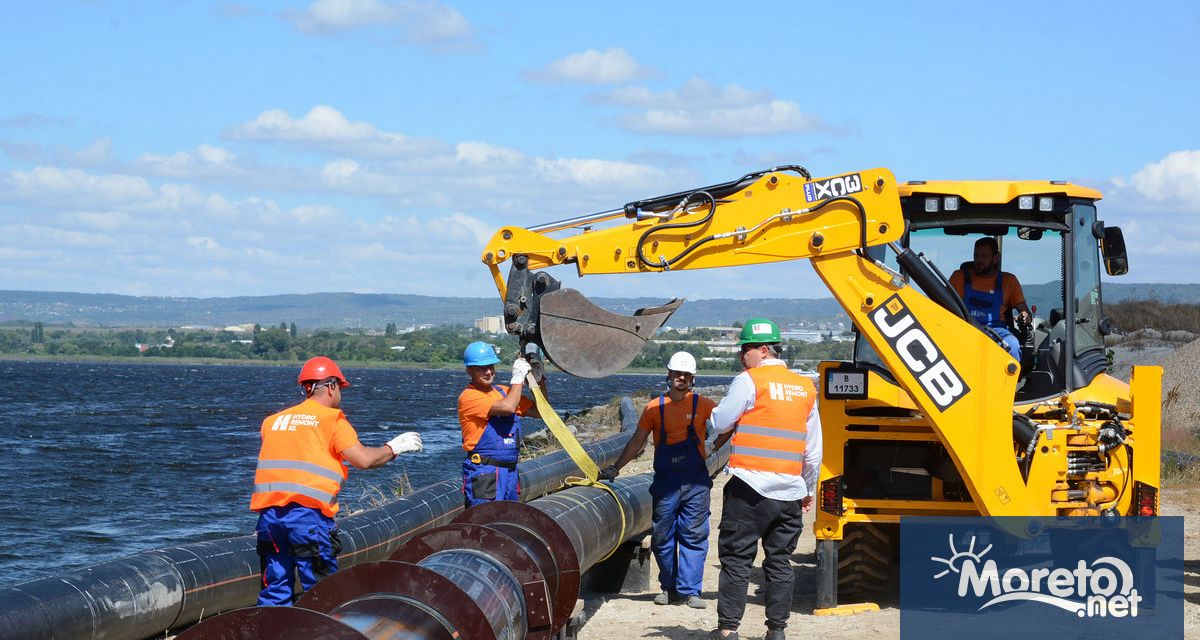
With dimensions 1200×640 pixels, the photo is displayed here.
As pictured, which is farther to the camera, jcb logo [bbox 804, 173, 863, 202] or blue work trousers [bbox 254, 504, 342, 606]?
jcb logo [bbox 804, 173, 863, 202]

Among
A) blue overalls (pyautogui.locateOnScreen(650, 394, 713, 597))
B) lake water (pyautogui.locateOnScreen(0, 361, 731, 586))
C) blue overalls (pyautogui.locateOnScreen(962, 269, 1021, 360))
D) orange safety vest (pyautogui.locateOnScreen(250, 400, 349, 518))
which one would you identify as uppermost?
blue overalls (pyautogui.locateOnScreen(962, 269, 1021, 360))

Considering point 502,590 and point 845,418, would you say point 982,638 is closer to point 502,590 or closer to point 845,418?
point 845,418

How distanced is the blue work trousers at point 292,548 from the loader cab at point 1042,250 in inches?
172

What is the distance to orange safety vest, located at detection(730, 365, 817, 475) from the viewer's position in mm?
8961

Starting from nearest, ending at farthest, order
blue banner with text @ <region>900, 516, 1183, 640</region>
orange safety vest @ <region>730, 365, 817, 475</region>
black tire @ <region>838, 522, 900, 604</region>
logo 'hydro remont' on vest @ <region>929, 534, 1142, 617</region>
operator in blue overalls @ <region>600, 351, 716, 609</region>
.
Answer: orange safety vest @ <region>730, 365, 817, 475</region> < blue banner with text @ <region>900, 516, 1183, 640</region> < logo 'hydro remont' on vest @ <region>929, 534, 1142, 617</region> < black tire @ <region>838, 522, 900, 604</region> < operator in blue overalls @ <region>600, 351, 716, 609</region>

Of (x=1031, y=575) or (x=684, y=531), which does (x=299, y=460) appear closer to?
(x=684, y=531)

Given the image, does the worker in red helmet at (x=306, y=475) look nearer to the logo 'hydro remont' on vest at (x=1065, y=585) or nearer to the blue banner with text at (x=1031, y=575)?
the blue banner with text at (x=1031, y=575)

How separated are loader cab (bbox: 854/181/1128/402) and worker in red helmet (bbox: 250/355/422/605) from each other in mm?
4171

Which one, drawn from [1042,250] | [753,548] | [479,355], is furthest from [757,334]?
[1042,250]

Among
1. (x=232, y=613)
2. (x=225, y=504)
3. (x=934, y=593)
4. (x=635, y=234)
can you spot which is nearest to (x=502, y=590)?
(x=232, y=613)

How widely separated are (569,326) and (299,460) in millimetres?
2287

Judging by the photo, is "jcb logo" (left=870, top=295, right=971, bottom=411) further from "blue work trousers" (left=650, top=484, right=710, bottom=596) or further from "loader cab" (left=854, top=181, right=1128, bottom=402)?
"blue work trousers" (left=650, top=484, right=710, bottom=596)

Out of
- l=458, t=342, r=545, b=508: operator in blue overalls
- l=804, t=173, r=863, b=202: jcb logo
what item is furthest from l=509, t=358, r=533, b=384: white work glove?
l=804, t=173, r=863, b=202: jcb logo

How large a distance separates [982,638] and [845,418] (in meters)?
1.90
